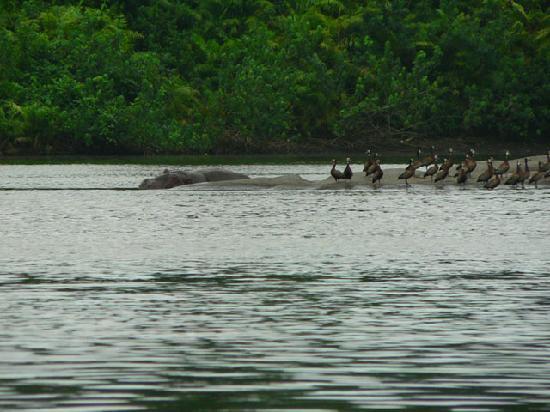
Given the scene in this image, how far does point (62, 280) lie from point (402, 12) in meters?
71.5

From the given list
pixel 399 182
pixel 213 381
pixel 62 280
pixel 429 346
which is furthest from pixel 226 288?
pixel 399 182

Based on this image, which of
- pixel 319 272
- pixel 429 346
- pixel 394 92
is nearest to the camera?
pixel 429 346

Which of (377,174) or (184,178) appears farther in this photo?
(184,178)

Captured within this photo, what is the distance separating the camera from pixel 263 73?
87750 millimetres

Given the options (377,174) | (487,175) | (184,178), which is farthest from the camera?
(184,178)

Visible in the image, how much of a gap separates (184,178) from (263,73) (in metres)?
34.8

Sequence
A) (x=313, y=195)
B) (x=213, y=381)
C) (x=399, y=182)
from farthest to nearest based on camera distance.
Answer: (x=399, y=182) → (x=313, y=195) → (x=213, y=381)

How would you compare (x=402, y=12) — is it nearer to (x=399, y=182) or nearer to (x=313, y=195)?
(x=399, y=182)

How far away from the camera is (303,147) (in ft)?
297

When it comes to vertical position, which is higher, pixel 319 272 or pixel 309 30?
pixel 309 30

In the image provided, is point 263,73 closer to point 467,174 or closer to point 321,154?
point 321,154

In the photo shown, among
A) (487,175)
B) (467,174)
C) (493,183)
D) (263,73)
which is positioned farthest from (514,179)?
(263,73)

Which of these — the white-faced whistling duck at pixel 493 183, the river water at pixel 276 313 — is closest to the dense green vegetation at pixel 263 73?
the white-faced whistling duck at pixel 493 183

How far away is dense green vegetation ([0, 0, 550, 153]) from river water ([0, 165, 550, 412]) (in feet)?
164
